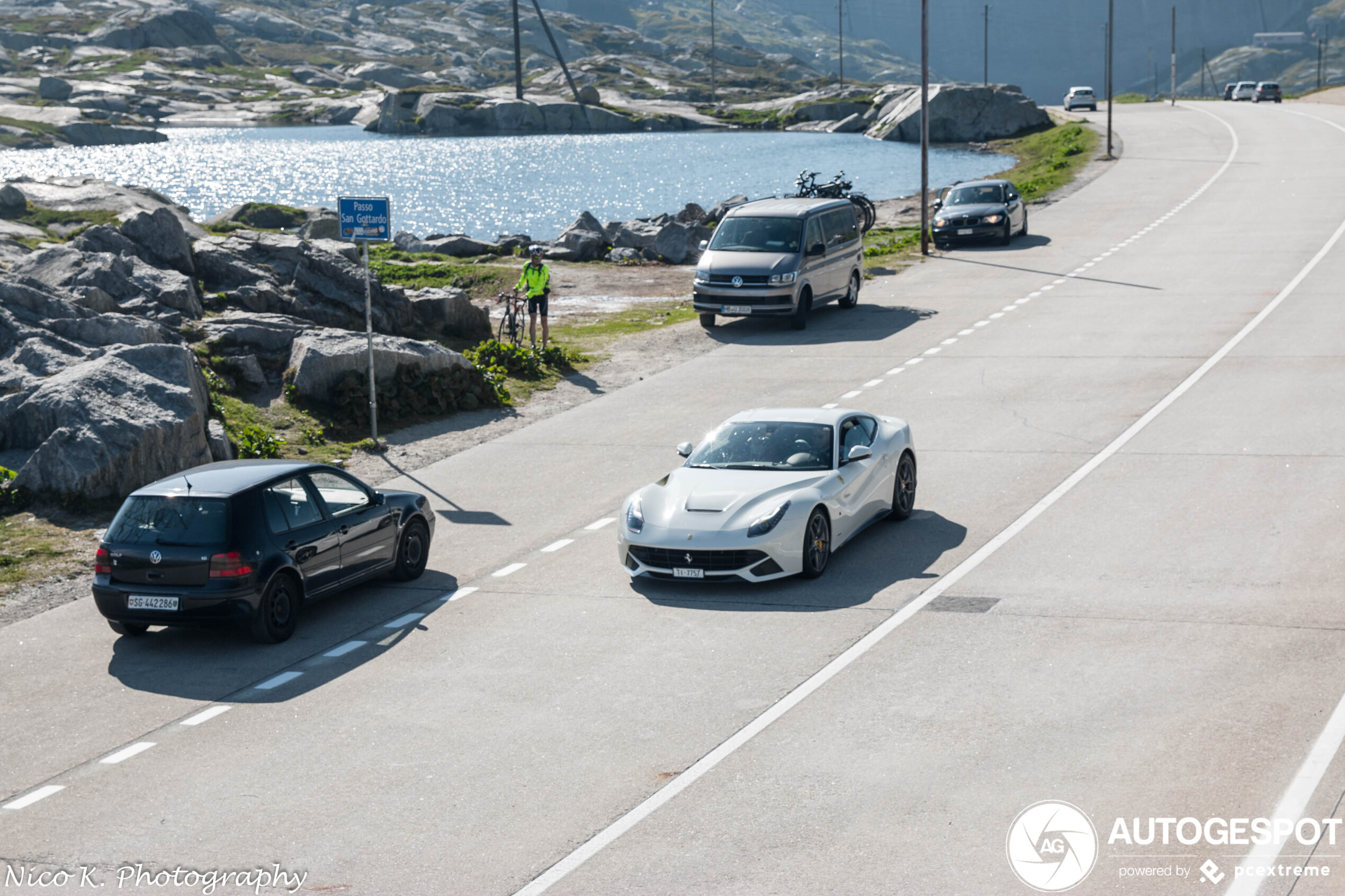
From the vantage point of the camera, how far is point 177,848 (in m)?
7.74

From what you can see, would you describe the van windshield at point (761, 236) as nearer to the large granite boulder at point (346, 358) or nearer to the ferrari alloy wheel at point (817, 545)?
the large granite boulder at point (346, 358)

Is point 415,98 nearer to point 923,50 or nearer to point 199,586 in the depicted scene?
point 923,50

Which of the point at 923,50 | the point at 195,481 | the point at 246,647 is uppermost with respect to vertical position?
the point at 923,50

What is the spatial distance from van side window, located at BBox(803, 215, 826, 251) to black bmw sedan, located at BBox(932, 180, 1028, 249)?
37.2ft

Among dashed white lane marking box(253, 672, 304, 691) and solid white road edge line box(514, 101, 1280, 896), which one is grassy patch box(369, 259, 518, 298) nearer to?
solid white road edge line box(514, 101, 1280, 896)

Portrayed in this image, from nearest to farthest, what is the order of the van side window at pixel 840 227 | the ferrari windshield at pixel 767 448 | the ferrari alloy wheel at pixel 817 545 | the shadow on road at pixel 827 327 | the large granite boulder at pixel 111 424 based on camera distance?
the ferrari alloy wheel at pixel 817 545
the ferrari windshield at pixel 767 448
the large granite boulder at pixel 111 424
the shadow on road at pixel 827 327
the van side window at pixel 840 227

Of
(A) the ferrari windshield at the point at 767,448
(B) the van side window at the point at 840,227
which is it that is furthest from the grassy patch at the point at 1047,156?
(A) the ferrari windshield at the point at 767,448

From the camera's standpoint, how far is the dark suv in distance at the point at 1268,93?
333ft

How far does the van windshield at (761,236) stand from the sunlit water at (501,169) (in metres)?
31.2

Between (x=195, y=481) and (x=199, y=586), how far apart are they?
108 centimetres

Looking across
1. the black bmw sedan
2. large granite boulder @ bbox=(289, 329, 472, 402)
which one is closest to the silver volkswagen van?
large granite boulder @ bbox=(289, 329, 472, 402)

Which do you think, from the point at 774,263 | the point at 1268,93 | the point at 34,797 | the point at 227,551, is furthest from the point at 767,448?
the point at 1268,93

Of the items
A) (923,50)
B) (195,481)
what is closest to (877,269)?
(923,50)

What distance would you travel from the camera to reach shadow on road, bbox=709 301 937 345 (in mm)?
26672
